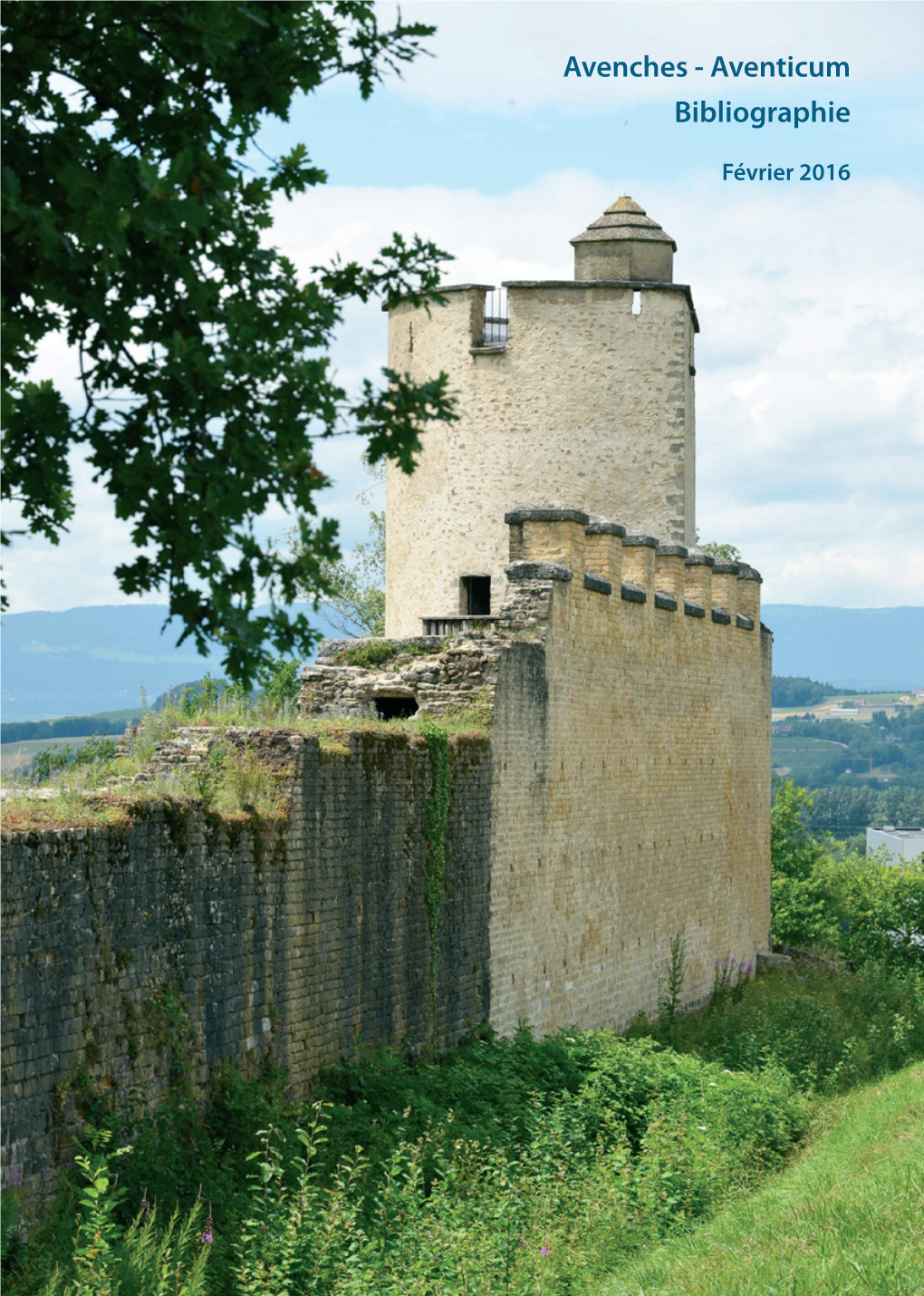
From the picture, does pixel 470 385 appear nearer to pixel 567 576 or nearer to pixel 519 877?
pixel 567 576

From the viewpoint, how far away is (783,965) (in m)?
28.1

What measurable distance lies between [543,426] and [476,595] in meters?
2.68

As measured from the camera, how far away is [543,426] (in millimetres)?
24000

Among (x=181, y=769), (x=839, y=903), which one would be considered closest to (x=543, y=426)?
(x=181, y=769)

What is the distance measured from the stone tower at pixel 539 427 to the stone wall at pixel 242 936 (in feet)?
27.8

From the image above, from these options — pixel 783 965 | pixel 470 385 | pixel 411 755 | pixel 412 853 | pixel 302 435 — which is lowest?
pixel 783 965

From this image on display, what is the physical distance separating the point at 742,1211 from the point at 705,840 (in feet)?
42.4

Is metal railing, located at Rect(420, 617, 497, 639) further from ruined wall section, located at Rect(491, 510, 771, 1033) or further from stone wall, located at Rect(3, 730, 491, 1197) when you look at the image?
stone wall, located at Rect(3, 730, 491, 1197)

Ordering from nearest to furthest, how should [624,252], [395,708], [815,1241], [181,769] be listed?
[815,1241], [181,769], [395,708], [624,252]

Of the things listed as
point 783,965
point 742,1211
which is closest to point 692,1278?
point 742,1211

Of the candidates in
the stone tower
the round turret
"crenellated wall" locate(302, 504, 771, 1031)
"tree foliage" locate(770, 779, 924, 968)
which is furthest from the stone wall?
"tree foliage" locate(770, 779, 924, 968)

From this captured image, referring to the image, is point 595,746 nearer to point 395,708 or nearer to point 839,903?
point 395,708

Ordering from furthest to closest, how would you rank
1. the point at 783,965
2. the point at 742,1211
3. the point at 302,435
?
the point at 783,965 → the point at 742,1211 → the point at 302,435

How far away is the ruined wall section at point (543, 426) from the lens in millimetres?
23984
